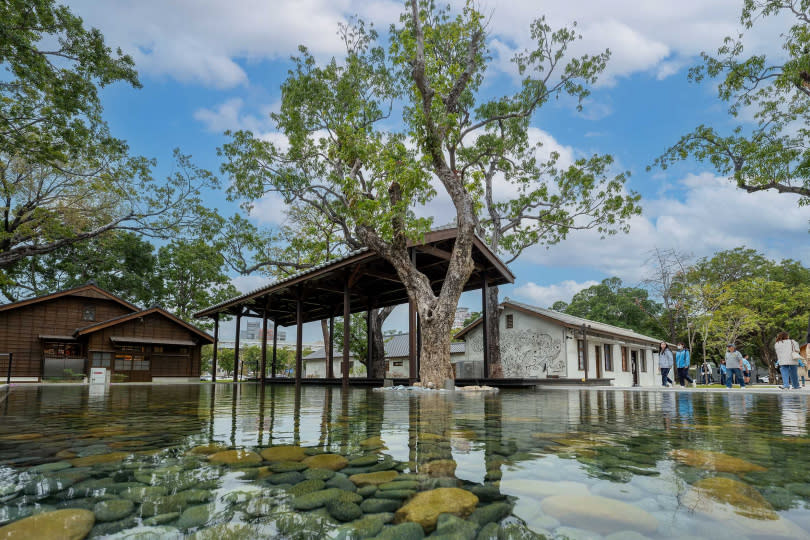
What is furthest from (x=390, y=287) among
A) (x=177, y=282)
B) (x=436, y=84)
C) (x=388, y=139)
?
(x=177, y=282)

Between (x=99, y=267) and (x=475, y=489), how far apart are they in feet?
116

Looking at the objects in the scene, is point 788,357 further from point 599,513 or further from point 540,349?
point 599,513

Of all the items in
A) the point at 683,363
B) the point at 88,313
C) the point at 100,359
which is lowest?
the point at 100,359

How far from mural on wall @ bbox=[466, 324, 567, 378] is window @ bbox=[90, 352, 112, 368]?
2013 centimetres

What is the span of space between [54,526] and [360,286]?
14854mm

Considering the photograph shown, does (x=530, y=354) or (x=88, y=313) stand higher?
(x=88, y=313)

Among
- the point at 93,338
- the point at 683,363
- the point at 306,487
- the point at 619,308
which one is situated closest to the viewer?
the point at 306,487

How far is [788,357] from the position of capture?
12156mm

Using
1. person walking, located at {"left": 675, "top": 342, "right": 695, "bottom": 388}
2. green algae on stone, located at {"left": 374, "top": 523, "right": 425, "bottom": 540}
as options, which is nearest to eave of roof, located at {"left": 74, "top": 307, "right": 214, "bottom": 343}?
person walking, located at {"left": 675, "top": 342, "right": 695, "bottom": 388}

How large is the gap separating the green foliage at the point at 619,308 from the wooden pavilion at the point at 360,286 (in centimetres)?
2758

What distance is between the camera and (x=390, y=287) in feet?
52.5

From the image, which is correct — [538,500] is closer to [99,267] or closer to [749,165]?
[749,165]

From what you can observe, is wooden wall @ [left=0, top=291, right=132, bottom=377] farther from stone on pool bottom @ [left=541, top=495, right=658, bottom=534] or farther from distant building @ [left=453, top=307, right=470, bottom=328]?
stone on pool bottom @ [left=541, top=495, right=658, bottom=534]

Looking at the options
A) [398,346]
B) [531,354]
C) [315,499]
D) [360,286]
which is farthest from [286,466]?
[398,346]
